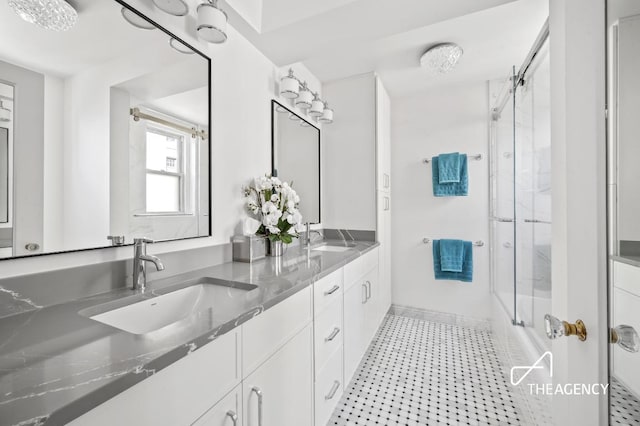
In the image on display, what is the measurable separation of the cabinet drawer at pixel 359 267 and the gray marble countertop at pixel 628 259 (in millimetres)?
1142

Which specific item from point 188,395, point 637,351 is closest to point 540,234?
point 637,351

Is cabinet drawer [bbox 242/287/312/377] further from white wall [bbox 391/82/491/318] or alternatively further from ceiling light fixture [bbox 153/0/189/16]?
white wall [bbox 391/82/491/318]

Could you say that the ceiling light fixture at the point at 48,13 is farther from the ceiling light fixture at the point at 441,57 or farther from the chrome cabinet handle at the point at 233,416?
the ceiling light fixture at the point at 441,57

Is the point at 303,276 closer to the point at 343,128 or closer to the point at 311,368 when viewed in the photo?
the point at 311,368

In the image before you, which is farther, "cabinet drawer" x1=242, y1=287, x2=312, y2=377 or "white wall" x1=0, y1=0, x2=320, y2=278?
"white wall" x1=0, y1=0, x2=320, y2=278

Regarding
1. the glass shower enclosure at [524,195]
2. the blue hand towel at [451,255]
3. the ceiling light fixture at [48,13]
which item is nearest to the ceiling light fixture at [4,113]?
the ceiling light fixture at [48,13]

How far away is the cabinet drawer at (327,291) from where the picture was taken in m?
1.23

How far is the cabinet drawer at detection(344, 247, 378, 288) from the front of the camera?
5.32 ft

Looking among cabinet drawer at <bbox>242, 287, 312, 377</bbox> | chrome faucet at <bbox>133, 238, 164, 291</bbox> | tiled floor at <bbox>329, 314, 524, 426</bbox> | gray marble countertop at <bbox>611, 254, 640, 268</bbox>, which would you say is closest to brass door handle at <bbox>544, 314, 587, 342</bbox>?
gray marble countertop at <bbox>611, 254, 640, 268</bbox>

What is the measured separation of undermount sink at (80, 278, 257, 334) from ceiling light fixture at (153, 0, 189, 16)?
1109 mm

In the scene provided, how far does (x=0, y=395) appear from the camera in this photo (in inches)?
16.1

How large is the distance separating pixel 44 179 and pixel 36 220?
0.12 m

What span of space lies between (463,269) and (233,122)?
240 cm

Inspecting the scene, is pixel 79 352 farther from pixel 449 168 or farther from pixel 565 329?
pixel 449 168
